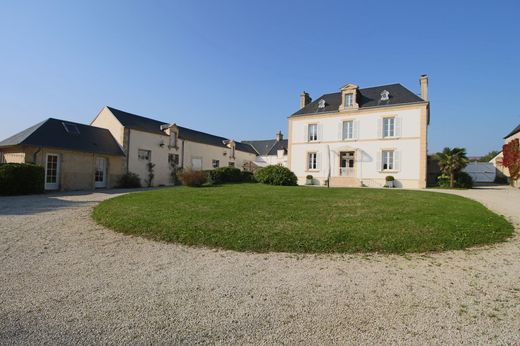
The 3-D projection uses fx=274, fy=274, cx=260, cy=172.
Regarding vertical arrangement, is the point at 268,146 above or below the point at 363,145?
above

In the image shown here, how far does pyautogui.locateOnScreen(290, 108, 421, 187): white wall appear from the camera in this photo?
2044cm

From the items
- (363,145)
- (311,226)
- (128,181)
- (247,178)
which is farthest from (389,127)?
(128,181)

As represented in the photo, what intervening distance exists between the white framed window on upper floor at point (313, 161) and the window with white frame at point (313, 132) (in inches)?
52.5

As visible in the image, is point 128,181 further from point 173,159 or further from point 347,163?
point 347,163

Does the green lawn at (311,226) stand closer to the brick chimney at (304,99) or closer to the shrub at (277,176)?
the shrub at (277,176)

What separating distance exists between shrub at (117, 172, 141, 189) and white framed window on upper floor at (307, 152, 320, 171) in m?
14.0

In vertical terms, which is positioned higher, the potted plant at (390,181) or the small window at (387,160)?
the small window at (387,160)

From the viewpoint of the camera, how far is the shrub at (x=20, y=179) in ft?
38.8

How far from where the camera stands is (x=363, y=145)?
2219 cm

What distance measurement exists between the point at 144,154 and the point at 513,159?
28415 mm

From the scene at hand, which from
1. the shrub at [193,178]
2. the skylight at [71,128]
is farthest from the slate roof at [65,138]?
the shrub at [193,178]

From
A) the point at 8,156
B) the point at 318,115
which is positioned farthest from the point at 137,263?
the point at 318,115

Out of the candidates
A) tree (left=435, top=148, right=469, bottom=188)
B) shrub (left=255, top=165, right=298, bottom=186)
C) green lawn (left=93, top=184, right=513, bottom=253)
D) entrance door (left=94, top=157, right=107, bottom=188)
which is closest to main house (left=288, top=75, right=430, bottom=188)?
tree (left=435, top=148, right=469, bottom=188)

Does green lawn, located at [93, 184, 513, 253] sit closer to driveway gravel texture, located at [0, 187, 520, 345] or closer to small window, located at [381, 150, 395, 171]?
driveway gravel texture, located at [0, 187, 520, 345]
